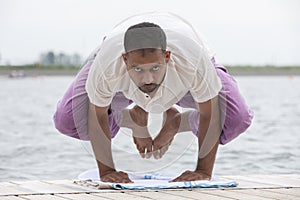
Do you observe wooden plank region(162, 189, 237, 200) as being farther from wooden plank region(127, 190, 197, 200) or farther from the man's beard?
the man's beard

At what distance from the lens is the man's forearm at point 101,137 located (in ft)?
9.41

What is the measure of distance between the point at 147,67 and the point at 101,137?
19.1 inches

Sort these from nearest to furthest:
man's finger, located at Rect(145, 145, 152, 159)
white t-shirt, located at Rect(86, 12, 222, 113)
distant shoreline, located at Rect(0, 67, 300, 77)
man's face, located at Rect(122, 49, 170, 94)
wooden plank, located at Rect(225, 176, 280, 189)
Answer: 1. man's face, located at Rect(122, 49, 170, 94)
2. white t-shirt, located at Rect(86, 12, 222, 113)
3. wooden plank, located at Rect(225, 176, 280, 189)
4. man's finger, located at Rect(145, 145, 152, 159)
5. distant shoreline, located at Rect(0, 67, 300, 77)

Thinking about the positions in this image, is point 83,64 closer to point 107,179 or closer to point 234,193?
point 107,179

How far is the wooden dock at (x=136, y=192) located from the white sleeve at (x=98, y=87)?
1.11 feet

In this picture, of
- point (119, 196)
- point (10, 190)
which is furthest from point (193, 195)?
point (10, 190)

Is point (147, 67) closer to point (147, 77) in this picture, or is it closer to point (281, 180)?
point (147, 77)

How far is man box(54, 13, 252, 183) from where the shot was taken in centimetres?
262

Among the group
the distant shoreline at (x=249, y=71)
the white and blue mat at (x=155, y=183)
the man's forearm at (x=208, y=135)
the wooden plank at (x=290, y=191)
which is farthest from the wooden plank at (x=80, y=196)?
the distant shoreline at (x=249, y=71)

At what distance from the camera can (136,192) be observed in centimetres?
269

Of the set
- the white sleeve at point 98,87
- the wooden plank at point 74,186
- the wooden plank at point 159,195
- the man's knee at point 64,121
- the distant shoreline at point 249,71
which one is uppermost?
the white sleeve at point 98,87

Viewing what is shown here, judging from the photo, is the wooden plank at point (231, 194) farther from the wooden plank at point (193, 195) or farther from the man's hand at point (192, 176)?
the man's hand at point (192, 176)

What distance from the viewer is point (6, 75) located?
28.8 metres

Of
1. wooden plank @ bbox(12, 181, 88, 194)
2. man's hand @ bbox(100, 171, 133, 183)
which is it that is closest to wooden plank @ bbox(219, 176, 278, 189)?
man's hand @ bbox(100, 171, 133, 183)
